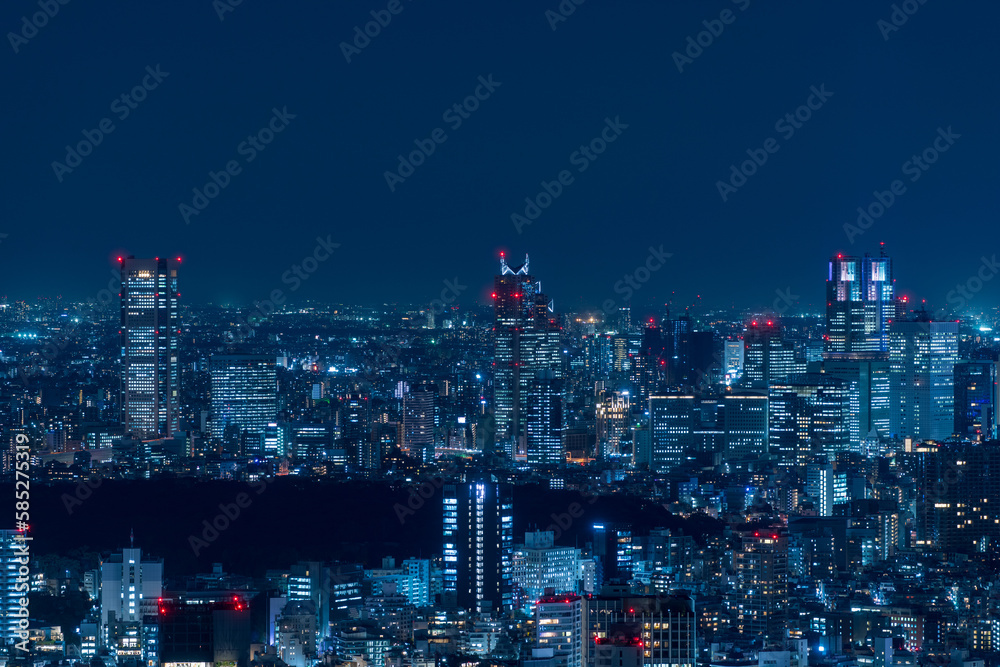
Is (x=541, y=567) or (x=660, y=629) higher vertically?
(x=660, y=629)

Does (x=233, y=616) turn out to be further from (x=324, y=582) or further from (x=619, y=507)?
(x=619, y=507)

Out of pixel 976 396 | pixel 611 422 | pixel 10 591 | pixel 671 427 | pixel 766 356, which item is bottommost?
pixel 10 591

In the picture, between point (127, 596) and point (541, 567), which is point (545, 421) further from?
point (127, 596)

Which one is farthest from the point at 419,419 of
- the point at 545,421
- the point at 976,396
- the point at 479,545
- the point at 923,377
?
the point at 479,545

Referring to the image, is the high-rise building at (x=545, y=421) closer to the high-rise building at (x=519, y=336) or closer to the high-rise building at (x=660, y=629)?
the high-rise building at (x=519, y=336)
